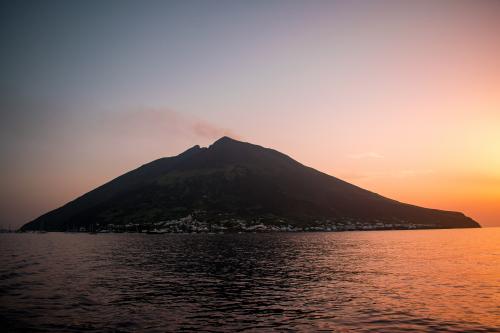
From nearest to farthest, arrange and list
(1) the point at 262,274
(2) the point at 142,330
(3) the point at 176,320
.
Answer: (2) the point at 142,330 < (3) the point at 176,320 < (1) the point at 262,274

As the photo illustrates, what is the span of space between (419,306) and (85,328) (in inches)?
1526

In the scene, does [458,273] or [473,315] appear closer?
[473,315]

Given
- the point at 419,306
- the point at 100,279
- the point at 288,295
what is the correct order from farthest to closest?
the point at 100,279 < the point at 288,295 < the point at 419,306

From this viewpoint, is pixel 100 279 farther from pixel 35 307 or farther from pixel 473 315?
pixel 473 315

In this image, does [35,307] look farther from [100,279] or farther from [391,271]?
[391,271]

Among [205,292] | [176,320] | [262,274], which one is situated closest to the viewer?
[176,320]

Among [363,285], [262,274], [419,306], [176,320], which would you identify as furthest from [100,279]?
[419,306]

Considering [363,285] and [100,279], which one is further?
[100,279]

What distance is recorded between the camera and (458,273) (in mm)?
78250

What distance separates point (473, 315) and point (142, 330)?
119 ft

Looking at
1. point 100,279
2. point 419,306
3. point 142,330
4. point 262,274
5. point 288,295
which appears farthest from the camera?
point 262,274

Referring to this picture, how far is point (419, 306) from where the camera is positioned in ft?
154

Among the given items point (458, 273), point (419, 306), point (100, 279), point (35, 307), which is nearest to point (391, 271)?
point (458, 273)

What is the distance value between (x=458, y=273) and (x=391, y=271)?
13243 mm
